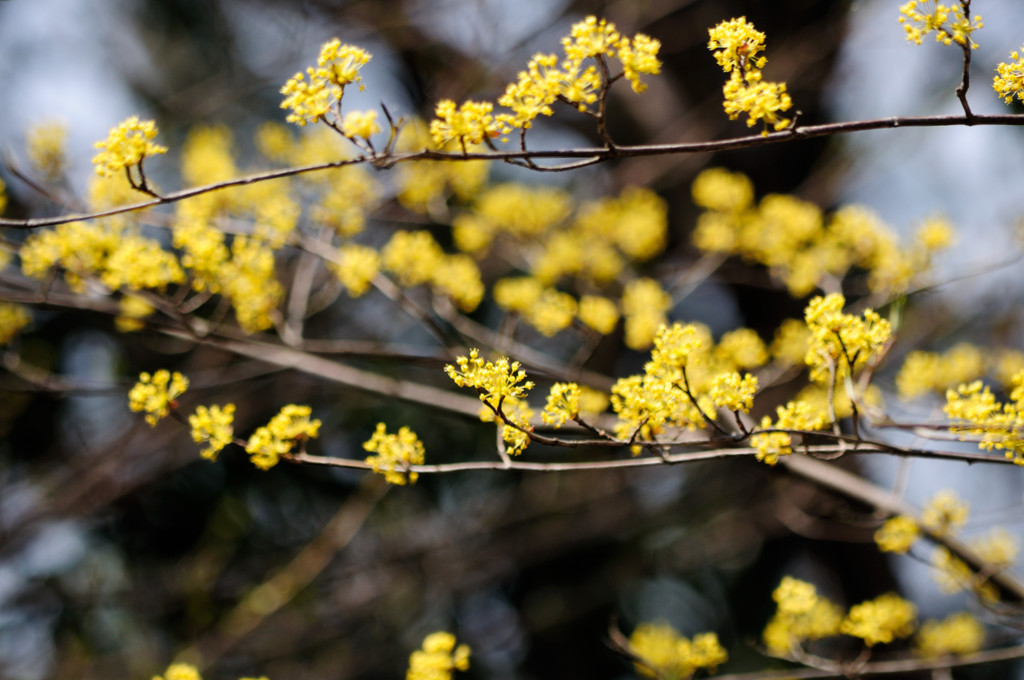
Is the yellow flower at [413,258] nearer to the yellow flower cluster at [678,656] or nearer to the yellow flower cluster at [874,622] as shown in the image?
the yellow flower cluster at [678,656]

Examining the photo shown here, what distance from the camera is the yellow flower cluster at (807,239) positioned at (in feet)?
10.3

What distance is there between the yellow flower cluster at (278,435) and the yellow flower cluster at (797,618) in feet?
5.91

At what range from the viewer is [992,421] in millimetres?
1735

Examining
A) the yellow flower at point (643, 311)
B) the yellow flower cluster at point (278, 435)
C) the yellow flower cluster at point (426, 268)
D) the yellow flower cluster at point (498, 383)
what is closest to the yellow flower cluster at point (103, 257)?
the yellow flower cluster at point (426, 268)

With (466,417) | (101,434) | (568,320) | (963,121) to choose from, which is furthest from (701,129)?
(101,434)

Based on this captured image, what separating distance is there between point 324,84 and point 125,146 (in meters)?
0.57

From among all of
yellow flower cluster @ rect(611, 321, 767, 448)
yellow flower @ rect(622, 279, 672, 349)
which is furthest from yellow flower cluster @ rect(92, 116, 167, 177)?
yellow flower @ rect(622, 279, 672, 349)

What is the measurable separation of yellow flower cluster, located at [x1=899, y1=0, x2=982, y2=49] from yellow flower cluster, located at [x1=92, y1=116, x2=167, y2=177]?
72.1 inches

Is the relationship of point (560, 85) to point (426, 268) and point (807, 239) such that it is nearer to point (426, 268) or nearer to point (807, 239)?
point (426, 268)

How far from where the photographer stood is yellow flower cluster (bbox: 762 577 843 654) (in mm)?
2619

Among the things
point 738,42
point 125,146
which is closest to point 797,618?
point 738,42

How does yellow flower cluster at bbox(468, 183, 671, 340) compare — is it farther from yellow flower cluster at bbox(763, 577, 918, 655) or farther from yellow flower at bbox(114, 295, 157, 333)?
yellow flower at bbox(114, 295, 157, 333)

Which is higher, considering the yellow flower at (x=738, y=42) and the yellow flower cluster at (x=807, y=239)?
the yellow flower cluster at (x=807, y=239)

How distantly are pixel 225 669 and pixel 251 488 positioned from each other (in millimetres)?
1631
